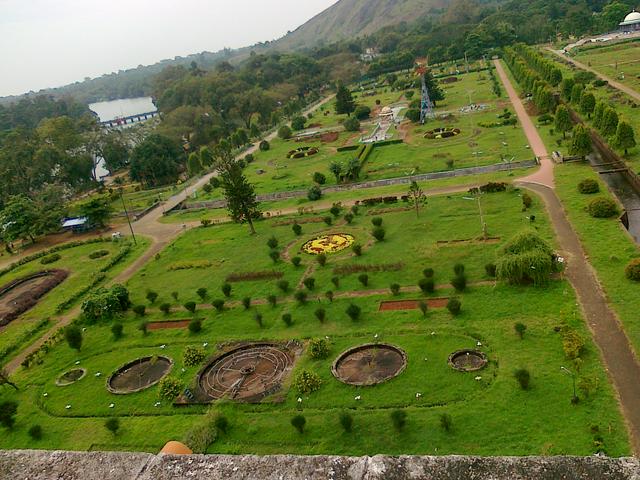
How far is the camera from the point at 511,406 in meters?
19.2

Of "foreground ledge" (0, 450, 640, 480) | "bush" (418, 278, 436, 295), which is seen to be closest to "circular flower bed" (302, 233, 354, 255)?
"bush" (418, 278, 436, 295)

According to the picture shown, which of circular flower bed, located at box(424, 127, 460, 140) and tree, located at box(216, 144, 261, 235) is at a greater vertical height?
tree, located at box(216, 144, 261, 235)

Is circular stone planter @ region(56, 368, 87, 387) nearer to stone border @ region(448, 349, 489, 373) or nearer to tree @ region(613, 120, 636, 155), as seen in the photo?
stone border @ region(448, 349, 489, 373)

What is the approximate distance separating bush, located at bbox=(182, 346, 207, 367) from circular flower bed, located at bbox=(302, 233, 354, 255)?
13.1 m

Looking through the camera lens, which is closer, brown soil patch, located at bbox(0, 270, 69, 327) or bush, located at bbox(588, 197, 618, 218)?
bush, located at bbox(588, 197, 618, 218)

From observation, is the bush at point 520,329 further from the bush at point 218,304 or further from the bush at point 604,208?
the bush at point 218,304

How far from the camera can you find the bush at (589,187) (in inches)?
1486

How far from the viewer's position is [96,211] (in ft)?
175

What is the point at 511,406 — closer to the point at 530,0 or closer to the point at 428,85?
the point at 428,85

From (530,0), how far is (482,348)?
17991 cm

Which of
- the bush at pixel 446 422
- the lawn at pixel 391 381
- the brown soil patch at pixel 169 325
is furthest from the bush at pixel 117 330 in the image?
the bush at pixel 446 422

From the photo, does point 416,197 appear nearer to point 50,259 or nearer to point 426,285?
point 426,285

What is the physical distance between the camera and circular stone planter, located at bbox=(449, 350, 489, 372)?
859 inches

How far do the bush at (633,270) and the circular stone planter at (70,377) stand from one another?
2917cm
